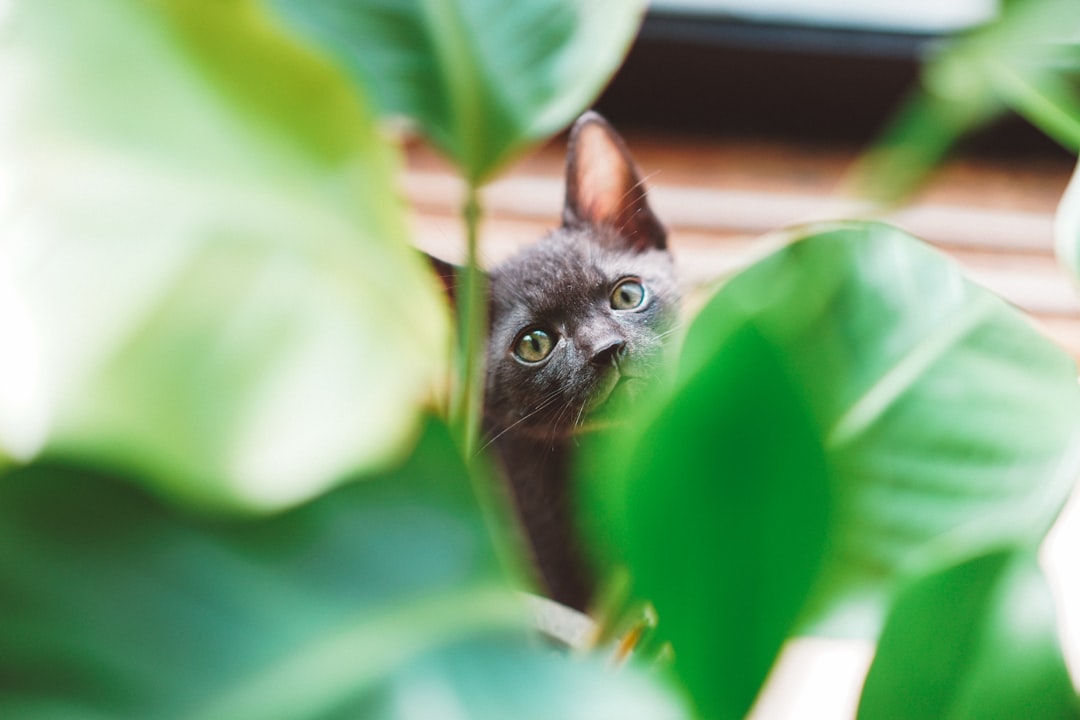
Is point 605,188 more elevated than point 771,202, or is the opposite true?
point 605,188

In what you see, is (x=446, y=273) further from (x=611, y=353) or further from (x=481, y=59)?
(x=481, y=59)

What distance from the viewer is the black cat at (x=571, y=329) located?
2.09 ft

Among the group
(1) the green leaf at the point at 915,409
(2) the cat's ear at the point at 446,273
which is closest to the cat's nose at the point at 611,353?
(2) the cat's ear at the point at 446,273

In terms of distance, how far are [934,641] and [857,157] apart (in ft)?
4.10

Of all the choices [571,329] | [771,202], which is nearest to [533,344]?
[571,329]

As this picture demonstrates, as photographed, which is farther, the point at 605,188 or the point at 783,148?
the point at 783,148

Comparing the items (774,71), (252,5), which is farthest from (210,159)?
(774,71)

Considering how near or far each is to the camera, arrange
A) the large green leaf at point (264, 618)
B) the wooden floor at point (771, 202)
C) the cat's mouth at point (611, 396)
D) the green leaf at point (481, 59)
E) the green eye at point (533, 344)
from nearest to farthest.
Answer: the large green leaf at point (264, 618), the green leaf at point (481, 59), the cat's mouth at point (611, 396), the green eye at point (533, 344), the wooden floor at point (771, 202)

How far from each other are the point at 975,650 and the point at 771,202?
3.63 feet

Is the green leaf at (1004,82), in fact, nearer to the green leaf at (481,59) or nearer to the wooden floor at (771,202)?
the green leaf at (481,59)

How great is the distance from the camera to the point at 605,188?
0.73 m

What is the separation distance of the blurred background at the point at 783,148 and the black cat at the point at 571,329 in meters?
0.46

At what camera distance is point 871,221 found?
344mm

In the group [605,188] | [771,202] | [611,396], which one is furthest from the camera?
[771,202]
